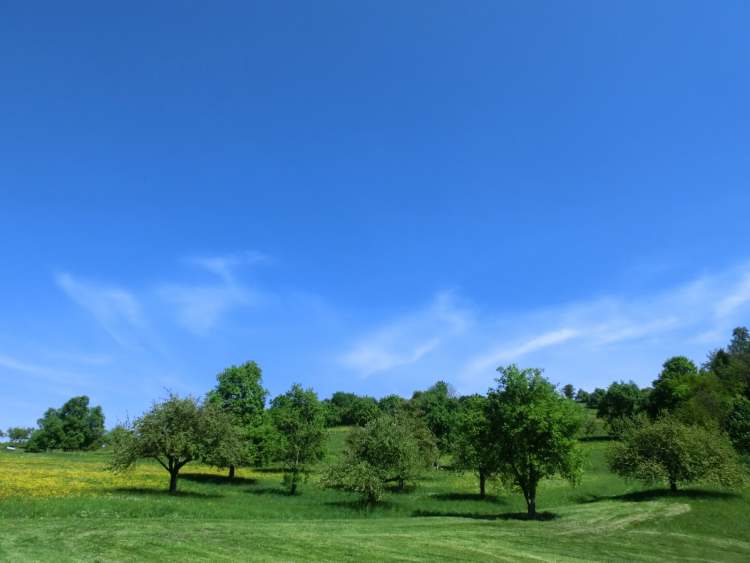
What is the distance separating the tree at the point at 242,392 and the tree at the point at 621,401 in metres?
88.5

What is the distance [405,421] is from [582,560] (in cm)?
3582

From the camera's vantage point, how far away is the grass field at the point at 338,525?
69.2 feet

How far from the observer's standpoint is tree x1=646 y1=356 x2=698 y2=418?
108m

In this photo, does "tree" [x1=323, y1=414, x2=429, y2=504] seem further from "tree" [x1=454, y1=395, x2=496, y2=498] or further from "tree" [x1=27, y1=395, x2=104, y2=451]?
"tree" [x1=27, y1=395, x2=104, y2=451]

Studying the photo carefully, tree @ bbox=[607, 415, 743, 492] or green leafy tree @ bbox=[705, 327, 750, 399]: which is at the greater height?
green leafy tree @ bbox=[705, 327, 750, 399]

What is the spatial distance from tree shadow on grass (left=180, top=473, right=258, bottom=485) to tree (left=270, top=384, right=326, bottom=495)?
713 cm

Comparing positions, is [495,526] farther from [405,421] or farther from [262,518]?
[405,421]

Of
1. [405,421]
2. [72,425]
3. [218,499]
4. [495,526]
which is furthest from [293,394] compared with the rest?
[72,425]

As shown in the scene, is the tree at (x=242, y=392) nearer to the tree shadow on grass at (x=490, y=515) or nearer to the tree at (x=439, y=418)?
the tree at (x=439, y=418)

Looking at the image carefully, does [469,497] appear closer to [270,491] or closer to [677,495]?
[677,495]

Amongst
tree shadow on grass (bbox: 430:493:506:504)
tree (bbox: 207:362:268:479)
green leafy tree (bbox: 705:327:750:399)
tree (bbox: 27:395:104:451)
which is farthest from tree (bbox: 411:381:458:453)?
tree (bbox: 27:395:104:451)

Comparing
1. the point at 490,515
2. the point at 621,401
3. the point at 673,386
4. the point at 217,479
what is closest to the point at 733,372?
the point at 673,386

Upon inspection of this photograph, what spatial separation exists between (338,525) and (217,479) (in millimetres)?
35672

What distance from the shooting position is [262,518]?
3444 cm
